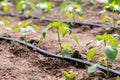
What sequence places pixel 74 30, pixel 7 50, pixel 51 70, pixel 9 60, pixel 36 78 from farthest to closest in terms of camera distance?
pixel 74 30, pixel 7 50, pixel 9 60, pixel 51 70, pixel 36 78

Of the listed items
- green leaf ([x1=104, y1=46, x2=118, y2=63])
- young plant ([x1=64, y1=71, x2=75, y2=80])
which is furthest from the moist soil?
green leaf ([x1=104, y1=46, x2=118, y2=63])

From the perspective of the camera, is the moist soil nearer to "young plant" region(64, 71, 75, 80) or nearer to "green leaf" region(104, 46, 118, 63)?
"young plant" region(64, 71, 75, 80)

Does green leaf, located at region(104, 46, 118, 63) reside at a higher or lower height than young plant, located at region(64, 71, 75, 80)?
higher

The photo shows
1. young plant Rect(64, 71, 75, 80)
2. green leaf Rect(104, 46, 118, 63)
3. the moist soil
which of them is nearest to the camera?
green leaf Rect(104, 46, 118, 63)

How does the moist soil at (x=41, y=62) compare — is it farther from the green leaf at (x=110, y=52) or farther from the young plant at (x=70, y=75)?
the green leaf at (x=110, y=52)

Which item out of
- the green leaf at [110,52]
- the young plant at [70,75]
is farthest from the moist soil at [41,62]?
the green leaf at [110,52]

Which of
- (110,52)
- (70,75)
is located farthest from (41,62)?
(110,52)

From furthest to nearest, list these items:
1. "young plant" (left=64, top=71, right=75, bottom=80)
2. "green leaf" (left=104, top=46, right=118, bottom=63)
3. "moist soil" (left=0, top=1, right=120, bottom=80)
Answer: "moist soil" (left=0, top=1, right=120, bottom=80) → "young plant" (left=64, top=71, right=75, bottom=80) → "green leaf" (left=104, top=46, right=118, bottom=63)

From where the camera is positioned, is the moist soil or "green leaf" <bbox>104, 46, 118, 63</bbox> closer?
"green leaf" <bbox>104, 46, 118, 63</bbox>

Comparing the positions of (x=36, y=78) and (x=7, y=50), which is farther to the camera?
(x=7, y=50)

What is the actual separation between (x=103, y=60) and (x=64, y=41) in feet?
2.49

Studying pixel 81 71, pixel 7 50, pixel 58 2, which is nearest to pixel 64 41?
pixel 7 50

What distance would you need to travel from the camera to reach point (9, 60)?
270 centimetres

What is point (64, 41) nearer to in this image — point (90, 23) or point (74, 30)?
point (74, 30)
